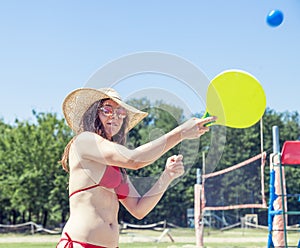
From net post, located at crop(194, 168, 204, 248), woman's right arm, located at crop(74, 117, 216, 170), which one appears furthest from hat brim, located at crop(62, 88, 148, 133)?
net post, located at crop(194, 168, 204, 248)

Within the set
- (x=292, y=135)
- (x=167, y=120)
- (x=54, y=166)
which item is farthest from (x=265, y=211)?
(x=167, y=120)

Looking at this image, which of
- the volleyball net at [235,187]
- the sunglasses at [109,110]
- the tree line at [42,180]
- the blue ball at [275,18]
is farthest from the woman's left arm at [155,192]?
the tree line at [42,180]

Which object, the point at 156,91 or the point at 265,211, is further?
the point at 265,211

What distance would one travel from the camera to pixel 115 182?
288 cm

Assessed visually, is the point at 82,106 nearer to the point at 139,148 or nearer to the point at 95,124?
the point at 95,124

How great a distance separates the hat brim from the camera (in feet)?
9.53

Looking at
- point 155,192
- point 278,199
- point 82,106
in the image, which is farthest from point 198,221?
point 82,106

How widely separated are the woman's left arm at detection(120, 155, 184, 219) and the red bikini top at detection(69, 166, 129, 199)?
6 cm

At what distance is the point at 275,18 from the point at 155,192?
542 centimetres

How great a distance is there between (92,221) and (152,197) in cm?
38

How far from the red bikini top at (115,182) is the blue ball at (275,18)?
5376 millimetres

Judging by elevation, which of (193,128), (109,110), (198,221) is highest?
(109,110)

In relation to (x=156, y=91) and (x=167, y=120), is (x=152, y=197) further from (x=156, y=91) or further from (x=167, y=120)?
(x=167, y=120)

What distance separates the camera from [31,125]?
37.2 m
